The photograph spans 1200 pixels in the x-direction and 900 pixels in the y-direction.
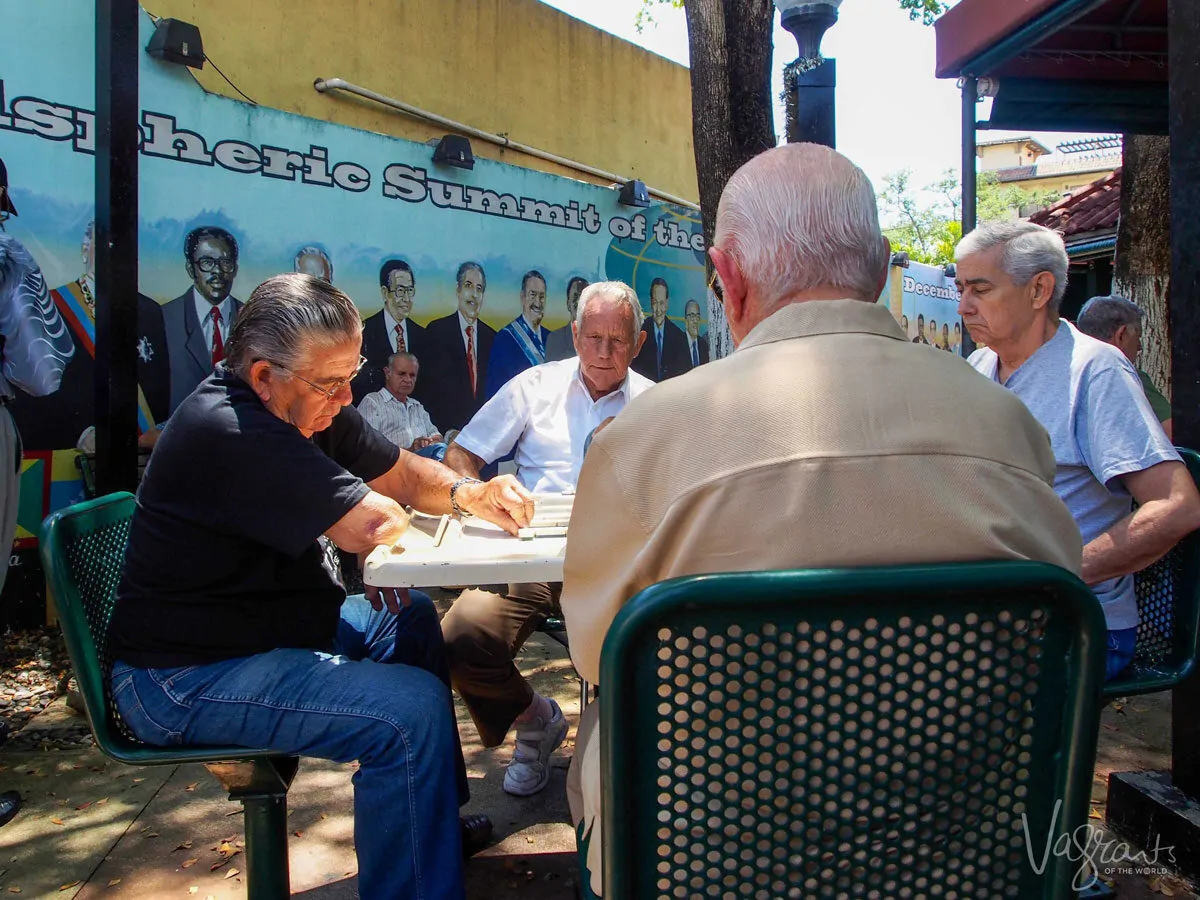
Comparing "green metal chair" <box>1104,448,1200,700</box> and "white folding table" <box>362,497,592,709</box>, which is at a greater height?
"white folding table" <box>362,497,592,709</box>

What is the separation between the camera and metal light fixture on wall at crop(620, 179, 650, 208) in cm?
886

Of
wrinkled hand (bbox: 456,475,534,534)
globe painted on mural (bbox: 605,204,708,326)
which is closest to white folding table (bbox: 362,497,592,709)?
wrinkled hand (bbox: 456,475,534,534)

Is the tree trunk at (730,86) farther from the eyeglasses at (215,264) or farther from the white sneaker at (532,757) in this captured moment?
the eyeglasses at (215,264)

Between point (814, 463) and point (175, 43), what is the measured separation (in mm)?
5673

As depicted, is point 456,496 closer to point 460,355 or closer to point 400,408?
point 400,408

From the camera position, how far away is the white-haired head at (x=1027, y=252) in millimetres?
2508

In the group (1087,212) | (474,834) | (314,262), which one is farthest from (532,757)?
(1087,212)

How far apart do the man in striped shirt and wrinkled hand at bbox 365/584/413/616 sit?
13.9 ft

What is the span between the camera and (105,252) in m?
2.86

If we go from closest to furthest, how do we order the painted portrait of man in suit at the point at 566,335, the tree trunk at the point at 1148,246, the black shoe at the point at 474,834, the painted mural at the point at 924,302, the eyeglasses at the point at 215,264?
the black shoe at the point at 474,834, the eyeglasses at the point at 215,264, the tree trunk at the point at 1148,246, the painted portrait of man in suit at the point at 566,335, the painted mural at the point at 924,302

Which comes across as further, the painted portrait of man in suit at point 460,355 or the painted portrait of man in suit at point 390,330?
the painted portrait of man in suit at point 460,355

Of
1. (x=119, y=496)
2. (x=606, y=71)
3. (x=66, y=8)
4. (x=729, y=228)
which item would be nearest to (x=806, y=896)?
(x=729, y=228)

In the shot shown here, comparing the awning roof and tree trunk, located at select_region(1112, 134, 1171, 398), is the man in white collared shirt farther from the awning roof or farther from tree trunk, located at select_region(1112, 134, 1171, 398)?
tree trunk, located at select_region(1112, 134, 1171, 398)

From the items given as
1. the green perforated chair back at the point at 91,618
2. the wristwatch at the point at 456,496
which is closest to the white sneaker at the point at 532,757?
the wristwatch at the point at 456,496
